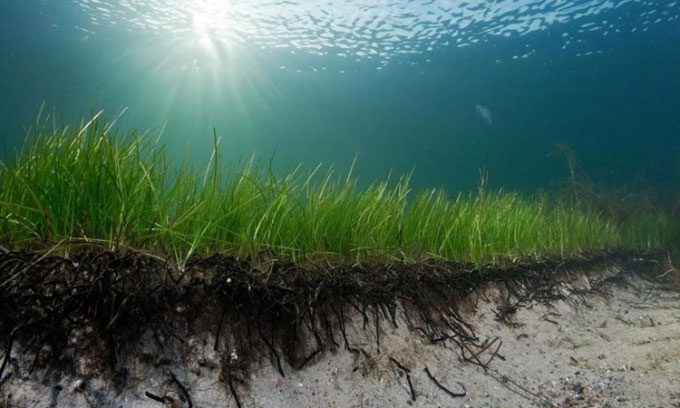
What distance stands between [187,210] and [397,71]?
135 ft

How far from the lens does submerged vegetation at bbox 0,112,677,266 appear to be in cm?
190

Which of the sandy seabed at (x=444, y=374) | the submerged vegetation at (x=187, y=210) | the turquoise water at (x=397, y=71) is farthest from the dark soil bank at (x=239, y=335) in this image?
the turquoise water at (x=397, y=71)

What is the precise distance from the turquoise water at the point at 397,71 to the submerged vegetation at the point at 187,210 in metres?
0.66

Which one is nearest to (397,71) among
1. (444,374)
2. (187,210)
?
(444,374)

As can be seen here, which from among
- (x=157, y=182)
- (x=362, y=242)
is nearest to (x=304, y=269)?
(x=362, y=242)

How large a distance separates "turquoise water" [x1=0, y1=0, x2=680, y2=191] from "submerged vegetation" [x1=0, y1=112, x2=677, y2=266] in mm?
657

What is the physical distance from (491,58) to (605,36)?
29.5 feet

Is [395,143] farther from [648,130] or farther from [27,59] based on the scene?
[27,59]

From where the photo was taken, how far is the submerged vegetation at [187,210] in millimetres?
1900

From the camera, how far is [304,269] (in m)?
2.30

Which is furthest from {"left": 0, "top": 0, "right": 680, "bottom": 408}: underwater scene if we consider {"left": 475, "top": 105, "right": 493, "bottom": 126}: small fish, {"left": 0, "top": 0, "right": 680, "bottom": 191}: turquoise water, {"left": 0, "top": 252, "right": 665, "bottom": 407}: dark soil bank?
{"left": 475, "top": 105, "right": 493, "bottom": 126}: small fish

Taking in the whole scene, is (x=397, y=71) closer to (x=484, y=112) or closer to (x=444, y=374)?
(x=484, y=112)

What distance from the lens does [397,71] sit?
39969 millimetres

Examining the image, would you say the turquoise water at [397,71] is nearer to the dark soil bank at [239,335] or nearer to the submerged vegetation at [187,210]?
the submerged vegetation at [187,210]
